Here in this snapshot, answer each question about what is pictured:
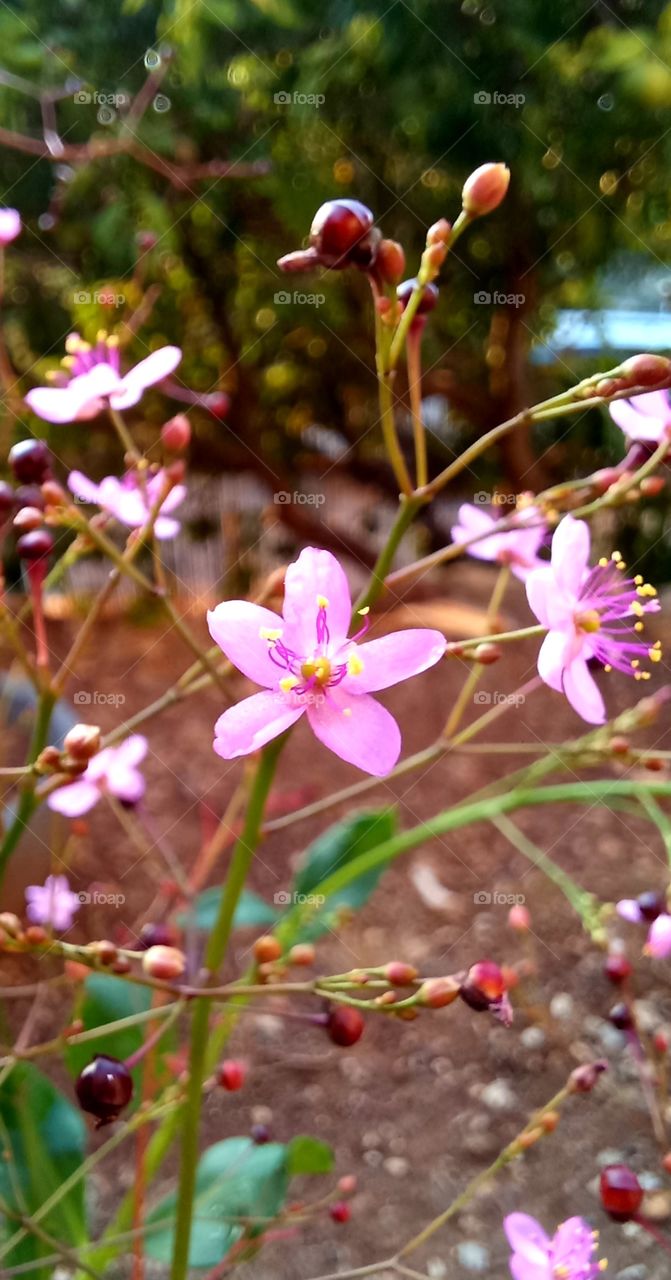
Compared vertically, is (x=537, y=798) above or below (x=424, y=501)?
below

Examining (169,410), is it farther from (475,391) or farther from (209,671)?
(209,671)

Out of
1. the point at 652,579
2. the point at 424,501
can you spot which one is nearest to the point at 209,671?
the point at 424,501

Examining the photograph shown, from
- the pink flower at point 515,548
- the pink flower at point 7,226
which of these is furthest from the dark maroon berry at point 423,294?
the pink flower at point 7,226

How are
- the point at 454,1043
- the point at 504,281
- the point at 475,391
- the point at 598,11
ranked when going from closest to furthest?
the point at 454,1043, the point at 598,11, the point at 504,281, the point at 475,391

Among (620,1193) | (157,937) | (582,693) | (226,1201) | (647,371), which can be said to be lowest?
(226,1201)

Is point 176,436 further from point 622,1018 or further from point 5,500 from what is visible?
point 622,1018

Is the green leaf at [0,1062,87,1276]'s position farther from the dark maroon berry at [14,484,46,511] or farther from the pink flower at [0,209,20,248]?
the pink flower at [0,209,20,248]

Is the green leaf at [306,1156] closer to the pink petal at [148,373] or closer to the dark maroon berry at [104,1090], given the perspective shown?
the dark maroon berry at [104,1090]

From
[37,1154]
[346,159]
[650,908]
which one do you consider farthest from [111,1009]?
[346,159]
